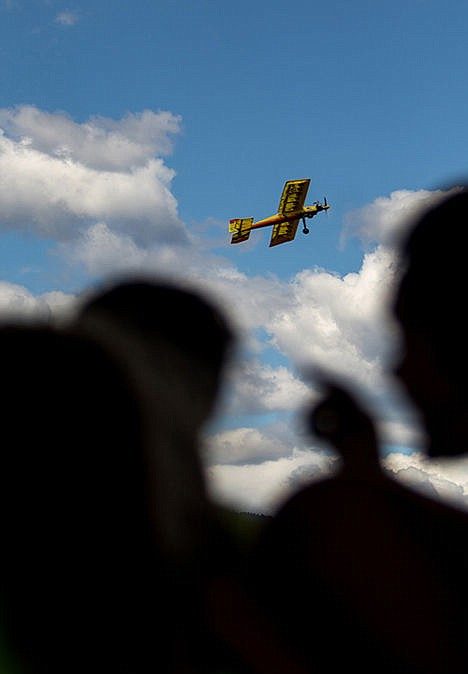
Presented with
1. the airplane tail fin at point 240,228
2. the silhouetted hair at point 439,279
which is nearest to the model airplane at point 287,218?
the airplane tail fin at point 240,228

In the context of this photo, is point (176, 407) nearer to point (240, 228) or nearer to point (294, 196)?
point (294, 196)

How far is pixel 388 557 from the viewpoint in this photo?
215cm

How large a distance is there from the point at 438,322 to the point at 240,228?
7327cm

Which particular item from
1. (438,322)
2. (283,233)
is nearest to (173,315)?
(438,322)

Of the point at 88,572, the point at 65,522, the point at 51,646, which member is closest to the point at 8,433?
the point at 65,522

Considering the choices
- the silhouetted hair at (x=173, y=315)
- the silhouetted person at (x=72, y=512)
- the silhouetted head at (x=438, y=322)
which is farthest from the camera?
the silhouetted head at (x=438, y=322)

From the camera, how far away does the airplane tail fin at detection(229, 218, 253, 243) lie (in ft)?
243

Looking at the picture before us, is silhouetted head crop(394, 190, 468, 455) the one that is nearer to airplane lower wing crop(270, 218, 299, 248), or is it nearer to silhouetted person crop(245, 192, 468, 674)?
silhouetted person crop(245, 192, 468, 674)

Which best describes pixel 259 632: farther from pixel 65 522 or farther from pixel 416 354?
pixel 416 354

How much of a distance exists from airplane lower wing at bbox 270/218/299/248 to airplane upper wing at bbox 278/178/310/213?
6.66m

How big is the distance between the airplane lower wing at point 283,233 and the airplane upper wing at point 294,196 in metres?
6.66

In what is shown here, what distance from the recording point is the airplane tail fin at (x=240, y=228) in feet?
243

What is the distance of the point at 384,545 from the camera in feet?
7.11

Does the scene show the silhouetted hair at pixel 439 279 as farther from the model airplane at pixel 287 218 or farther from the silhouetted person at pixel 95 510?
the model airplane at pixel 287 218
